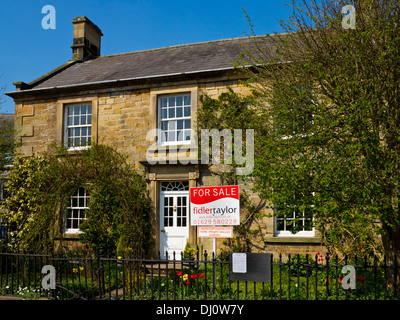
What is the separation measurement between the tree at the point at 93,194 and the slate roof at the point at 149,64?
10.1 ft

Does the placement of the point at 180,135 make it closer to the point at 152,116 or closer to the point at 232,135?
the point at 152,116

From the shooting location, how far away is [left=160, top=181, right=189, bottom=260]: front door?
41.8 feet

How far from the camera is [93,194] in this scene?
12.6 metres

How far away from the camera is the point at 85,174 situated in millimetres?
12234

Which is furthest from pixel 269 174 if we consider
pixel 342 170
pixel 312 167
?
pixel 342 170

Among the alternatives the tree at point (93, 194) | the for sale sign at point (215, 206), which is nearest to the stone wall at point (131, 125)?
the tree at point (93, 194)

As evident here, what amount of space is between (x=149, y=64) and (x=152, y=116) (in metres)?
2.66

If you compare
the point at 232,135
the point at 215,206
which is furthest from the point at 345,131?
the point at 232,135

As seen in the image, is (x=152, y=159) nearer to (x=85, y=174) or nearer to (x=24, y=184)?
(x=85, y=174)

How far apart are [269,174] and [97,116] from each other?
8.70m

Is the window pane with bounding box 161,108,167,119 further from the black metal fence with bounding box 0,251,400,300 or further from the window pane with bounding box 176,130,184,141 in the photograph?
the black metal fence with bounding box 0,251,400,300

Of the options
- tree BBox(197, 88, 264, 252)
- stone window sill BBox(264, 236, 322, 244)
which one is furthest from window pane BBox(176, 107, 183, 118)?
stone window sill BBox(264, 236, 322, 244)

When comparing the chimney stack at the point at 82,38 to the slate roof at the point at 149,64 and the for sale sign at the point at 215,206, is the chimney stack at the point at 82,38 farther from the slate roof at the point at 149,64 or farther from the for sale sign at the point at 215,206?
the for sale sign at the point at 215,206

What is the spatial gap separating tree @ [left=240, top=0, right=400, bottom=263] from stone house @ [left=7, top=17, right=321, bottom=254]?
5134mm
